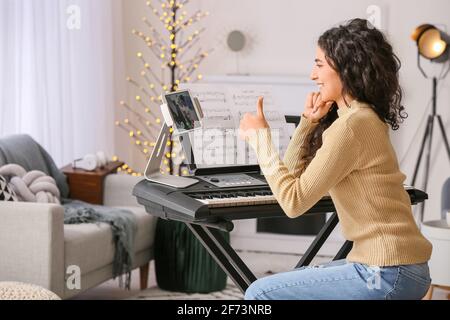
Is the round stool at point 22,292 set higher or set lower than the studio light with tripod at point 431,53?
lower

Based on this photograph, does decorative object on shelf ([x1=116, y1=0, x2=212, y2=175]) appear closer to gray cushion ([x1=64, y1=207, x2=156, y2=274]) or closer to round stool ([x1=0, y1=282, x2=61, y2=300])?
gray cushion ([x1=64, y1=207, x2=156, y2=274])

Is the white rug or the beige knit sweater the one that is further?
the white rug

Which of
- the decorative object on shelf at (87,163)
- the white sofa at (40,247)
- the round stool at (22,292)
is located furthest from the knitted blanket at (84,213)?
the round stool at (22,292)

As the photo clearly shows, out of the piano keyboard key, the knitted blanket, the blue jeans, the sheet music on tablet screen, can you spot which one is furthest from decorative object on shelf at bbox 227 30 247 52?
the blue jeans

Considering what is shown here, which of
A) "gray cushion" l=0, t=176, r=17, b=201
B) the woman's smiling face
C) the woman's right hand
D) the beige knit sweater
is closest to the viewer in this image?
the beige knit sweater

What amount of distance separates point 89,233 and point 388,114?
208 cm

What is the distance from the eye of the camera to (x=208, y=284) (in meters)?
4.73

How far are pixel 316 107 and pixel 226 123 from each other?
0.44 metres

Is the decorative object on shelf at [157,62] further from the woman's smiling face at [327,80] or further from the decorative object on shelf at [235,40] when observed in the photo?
the woman's smiling face at [327,80]

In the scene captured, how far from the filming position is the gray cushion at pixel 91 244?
404cm

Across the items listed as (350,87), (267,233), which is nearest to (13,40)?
(267,233)

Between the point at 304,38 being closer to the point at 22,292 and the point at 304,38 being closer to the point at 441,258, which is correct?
the point at 441,258

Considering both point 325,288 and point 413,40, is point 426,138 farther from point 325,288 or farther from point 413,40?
point 325,288

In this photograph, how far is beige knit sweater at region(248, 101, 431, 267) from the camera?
2320mm
